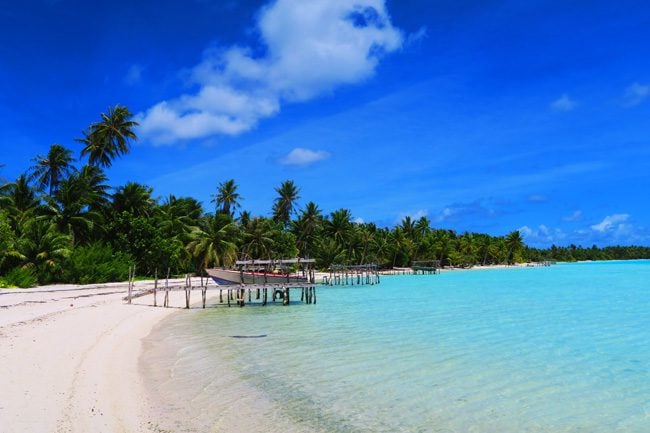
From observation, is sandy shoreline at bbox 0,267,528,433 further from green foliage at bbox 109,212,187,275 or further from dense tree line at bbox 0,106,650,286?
green foliage at bbox 109,212,187,275

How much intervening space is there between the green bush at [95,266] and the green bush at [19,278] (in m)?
3.17

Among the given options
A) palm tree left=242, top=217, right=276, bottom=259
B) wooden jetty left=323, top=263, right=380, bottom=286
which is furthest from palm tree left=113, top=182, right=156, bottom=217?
wooden jetty left=323, top=263, right=380, bottom=286

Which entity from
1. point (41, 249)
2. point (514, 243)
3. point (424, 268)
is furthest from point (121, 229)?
point (514, 243)

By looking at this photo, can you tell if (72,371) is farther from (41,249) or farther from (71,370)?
(41,249)

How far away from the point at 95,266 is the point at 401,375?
1077 inches

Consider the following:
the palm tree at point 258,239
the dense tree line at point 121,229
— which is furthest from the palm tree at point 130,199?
the palm tree at point 258,239

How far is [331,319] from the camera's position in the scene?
1933 cm

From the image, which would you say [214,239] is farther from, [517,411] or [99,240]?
[517,411]

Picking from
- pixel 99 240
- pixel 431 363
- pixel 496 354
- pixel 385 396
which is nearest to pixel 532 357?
pixel 496 354

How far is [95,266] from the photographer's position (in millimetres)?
31750

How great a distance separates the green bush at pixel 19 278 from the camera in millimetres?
25438

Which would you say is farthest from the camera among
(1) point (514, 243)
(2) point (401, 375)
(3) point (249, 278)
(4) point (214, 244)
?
(1) point (514, 243)

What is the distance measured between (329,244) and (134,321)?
4556 cm

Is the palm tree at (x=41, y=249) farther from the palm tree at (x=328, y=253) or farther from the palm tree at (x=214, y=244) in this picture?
the palm tree at (x=328, y=253)
